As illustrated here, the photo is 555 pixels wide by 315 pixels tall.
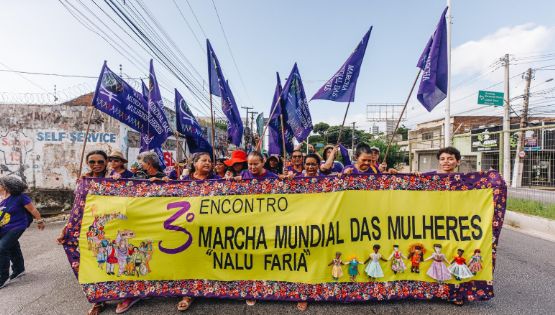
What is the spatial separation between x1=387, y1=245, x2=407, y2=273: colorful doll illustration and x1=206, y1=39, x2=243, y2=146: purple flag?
3.30m

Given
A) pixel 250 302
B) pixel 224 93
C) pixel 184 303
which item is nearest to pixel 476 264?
pixel 250 302

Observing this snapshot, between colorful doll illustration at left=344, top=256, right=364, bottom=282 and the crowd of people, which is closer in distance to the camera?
colorful doll illustration at left=344, top=256, right=364, bottom=282

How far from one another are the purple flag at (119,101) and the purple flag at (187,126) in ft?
1.79

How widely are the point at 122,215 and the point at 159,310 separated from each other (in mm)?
1079

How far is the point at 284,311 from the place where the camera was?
2.91m

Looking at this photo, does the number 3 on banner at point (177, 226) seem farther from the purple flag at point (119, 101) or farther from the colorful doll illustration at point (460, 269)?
the colorful doll illustration at point (460, 269)

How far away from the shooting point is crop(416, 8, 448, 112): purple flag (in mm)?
4008

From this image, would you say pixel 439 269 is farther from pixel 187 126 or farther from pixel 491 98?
pixel 491 98

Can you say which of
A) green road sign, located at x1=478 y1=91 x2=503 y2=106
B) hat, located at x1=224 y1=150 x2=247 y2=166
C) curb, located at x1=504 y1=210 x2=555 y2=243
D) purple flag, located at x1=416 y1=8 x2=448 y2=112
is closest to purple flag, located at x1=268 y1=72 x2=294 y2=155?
hat, located at x1=224 y1=150 x2=247 y2=166

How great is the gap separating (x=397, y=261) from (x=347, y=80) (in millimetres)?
2799

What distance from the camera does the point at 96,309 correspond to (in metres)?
2.94

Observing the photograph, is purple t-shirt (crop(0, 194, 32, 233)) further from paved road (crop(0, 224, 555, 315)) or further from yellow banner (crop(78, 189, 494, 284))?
yellow banner (crop(78, 189, 494, 284))

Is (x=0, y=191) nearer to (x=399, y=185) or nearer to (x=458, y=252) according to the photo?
(x=399, y=185)

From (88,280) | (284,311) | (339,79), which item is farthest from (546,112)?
(88,280)
